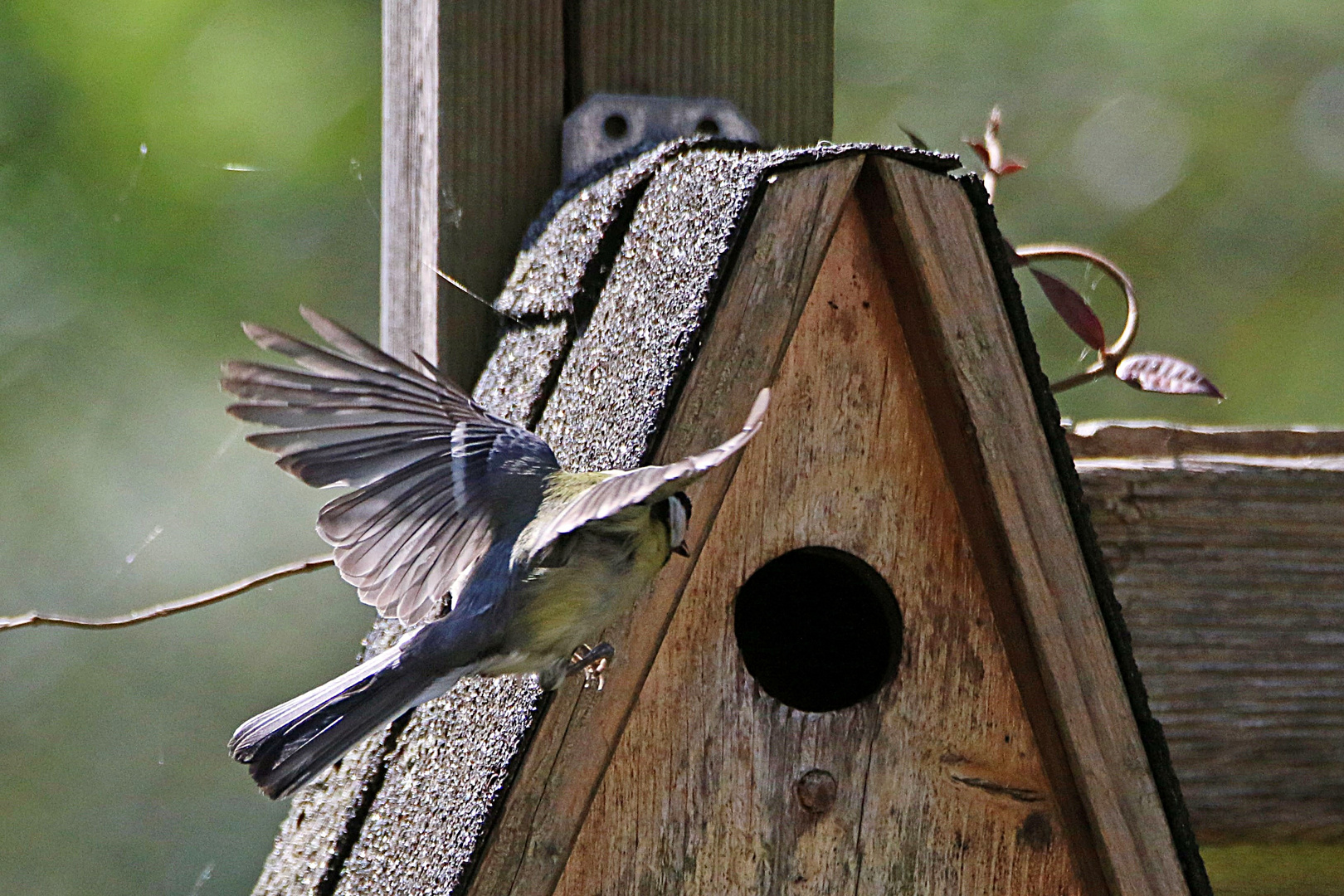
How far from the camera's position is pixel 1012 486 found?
144 centimetres

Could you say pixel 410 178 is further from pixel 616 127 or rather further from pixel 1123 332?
pixel 1123 332

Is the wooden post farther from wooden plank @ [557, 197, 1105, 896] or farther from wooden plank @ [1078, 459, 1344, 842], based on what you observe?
wooden plank @ [1078, 459, 1344, 842]

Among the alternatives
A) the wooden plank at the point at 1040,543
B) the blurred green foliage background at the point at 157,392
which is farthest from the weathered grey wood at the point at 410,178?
the blurred green foliage background at the point at 157,392

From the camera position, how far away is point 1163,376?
1962 mm

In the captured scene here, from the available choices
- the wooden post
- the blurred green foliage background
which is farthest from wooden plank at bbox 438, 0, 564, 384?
the blurred green foliage background

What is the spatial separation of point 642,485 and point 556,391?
613 mm

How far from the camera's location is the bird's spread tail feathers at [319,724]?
1.25 m

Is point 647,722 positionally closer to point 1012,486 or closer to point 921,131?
point 1012,486

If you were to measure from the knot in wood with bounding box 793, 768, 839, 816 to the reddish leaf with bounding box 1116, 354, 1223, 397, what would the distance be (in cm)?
72

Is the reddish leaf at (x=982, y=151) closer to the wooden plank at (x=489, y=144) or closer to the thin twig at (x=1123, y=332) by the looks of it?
the thin twig at (x=1123, y=332)

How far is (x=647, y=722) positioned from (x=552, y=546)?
21 cm

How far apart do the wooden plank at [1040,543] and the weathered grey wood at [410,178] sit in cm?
73

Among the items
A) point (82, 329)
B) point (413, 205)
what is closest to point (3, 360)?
point (82, 329)

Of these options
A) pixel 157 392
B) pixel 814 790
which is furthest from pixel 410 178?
pixel 157 392
